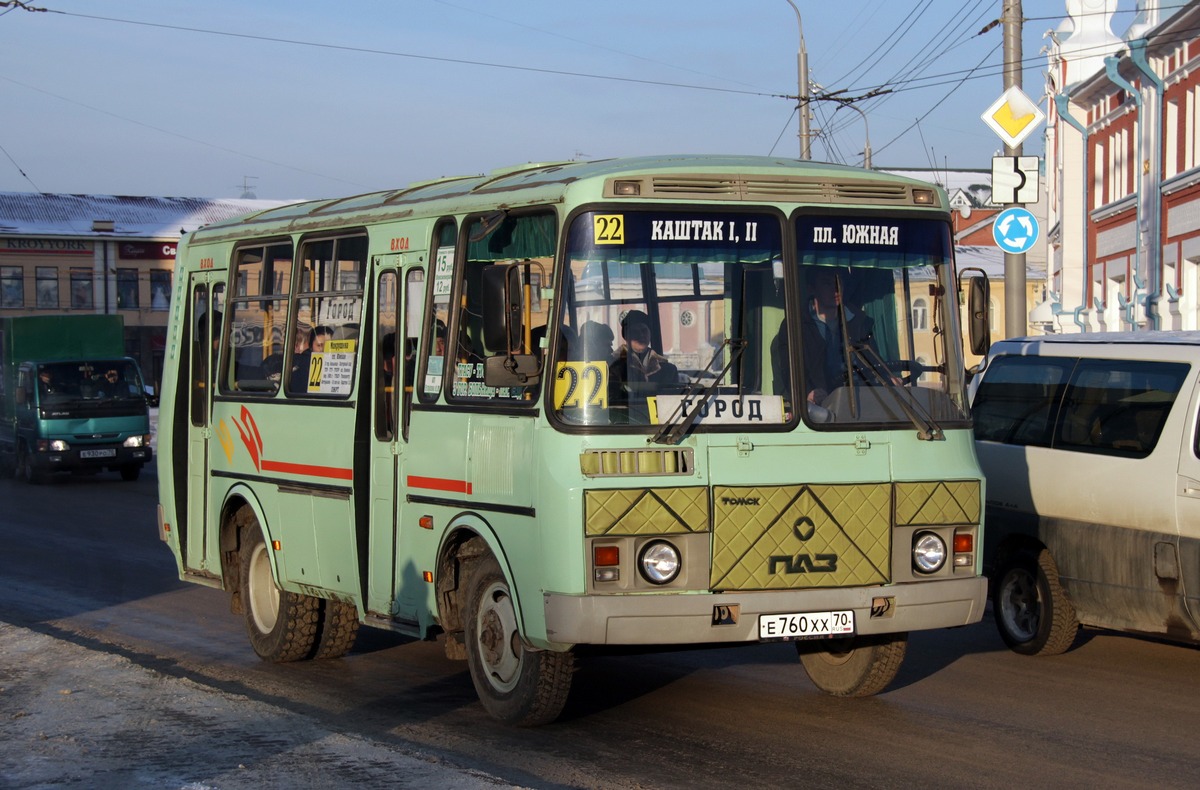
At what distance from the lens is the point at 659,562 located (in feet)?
24.3

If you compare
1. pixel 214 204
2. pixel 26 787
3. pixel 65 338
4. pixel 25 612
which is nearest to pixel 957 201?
pixel 214 204

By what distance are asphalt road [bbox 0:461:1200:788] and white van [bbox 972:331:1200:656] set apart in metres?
0.37

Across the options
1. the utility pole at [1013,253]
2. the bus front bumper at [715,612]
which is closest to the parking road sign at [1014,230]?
the utility pole at [1013,253]

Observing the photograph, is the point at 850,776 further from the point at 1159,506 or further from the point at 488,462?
the point at 1159,506

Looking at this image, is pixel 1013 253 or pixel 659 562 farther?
pixel 1013 253

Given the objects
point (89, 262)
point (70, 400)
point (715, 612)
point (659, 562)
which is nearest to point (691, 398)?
point (659, 562)

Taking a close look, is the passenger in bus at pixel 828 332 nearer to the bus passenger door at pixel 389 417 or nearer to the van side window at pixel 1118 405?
the bus passenger door at pixel 389 417

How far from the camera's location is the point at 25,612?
12.9 metres

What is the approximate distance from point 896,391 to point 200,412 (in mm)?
5365

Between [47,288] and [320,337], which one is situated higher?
[47,288]

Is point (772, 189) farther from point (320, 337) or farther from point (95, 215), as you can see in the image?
point (95, 215)

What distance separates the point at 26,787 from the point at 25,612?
6496mm

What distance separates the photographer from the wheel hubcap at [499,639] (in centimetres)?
800

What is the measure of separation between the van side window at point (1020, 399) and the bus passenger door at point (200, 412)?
5.14 meters
